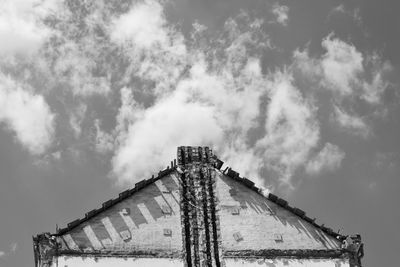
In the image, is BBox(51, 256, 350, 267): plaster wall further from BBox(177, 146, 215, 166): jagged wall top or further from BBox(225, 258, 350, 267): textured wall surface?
BBox(177, 146, 215, 166): jagged wall top

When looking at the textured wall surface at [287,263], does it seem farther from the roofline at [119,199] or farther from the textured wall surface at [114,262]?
the roofline at [119,199]

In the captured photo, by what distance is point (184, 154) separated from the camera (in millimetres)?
42062

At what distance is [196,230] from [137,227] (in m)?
3.24

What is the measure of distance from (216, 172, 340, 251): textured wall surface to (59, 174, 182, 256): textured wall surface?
9.00ft

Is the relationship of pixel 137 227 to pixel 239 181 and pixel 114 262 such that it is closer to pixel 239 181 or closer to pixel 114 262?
pixel 114 262

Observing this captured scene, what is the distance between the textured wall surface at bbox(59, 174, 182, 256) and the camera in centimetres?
3778

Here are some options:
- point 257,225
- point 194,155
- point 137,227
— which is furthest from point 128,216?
point 257,225

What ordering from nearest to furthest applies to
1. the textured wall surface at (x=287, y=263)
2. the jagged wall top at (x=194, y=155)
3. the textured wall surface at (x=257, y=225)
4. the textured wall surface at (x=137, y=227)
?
the textured wall surface at (x=137, y=227), the textured wall surface at (x=287, y=263), the textured wall surface at (x=257, y=225), the jagged wall top at (x=194, y=155)

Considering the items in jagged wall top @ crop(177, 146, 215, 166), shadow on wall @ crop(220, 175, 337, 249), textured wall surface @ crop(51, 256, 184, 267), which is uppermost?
jagged wall top @ crop(177, 146, 215, 166)

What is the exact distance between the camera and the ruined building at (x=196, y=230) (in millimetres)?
37594

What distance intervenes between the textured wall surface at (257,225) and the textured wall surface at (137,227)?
2.74 meters

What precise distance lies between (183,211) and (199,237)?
1.81 metres


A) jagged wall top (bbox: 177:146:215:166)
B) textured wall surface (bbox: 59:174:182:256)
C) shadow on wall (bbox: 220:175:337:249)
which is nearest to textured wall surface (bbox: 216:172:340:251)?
shadow on wall (bbox: 220:175:337:249)

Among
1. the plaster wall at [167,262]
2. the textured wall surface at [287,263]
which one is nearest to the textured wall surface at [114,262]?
the plaster wall at [167,262]
